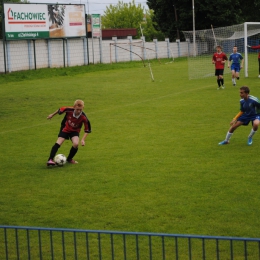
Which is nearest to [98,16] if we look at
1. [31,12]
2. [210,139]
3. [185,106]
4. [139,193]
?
[31,12]

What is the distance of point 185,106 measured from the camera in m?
23.2

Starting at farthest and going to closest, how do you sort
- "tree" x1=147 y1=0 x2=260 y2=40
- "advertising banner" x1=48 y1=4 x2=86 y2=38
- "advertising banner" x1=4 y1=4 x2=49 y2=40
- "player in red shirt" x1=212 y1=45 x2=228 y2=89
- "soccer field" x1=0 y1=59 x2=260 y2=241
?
"tree" x1=147 y1=0 x2=260 y2=40
"advertising banner" x1=48 y1=4 x2=86 y2=38
"advertising banner" x1=4 y1=4 x2=49 y2=40
"player in red shirt" x1=212 y1=45 x2=228 y2=89
"soccer field" x1=0 y1=59 x2=260 y2=241

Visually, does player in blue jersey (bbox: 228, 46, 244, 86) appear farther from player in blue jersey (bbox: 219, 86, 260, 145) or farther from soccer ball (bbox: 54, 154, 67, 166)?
soccer ball (bbox: 54, 154, 67, 166)

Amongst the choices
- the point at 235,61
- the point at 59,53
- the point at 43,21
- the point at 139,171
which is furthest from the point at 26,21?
the point at 139,171

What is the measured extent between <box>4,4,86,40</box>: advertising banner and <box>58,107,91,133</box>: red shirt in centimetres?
2939

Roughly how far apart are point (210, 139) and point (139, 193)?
18.8ft

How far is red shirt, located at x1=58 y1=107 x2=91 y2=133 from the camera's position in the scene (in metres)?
13.3

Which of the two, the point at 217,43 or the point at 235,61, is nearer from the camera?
the point at 235,61

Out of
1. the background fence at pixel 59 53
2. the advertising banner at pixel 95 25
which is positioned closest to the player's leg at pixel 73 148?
the background fence at pixel 59 53

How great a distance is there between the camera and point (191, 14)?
2699 inches

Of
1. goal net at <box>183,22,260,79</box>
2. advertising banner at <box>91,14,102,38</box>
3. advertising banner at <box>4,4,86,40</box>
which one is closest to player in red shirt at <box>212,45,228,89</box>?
goal net at <box>183,22,260,79</box>

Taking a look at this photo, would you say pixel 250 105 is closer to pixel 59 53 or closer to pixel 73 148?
pixel 73 148

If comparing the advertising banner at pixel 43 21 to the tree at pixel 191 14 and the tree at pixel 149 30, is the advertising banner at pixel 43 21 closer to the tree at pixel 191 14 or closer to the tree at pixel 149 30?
the tree at pixel 191 14

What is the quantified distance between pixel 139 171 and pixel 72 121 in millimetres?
2129
